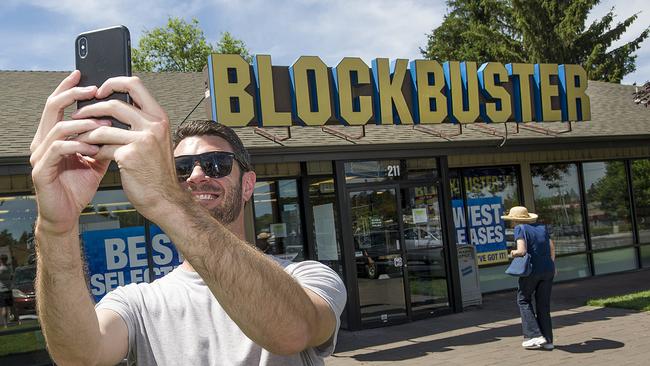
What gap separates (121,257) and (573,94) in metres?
8.43

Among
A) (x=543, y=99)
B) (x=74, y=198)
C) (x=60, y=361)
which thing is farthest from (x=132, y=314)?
(x=543, y=99)

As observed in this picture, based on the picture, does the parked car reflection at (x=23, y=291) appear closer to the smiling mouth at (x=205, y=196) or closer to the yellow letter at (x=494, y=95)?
the yellow letter at (x=494, y=95)

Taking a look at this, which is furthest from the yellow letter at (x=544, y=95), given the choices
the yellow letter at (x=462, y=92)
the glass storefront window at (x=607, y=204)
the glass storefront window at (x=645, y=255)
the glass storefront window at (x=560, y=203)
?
the glass storefront window at (x=645, y=255)

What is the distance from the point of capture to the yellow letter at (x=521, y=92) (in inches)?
466

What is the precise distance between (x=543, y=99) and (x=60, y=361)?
37.2 feet

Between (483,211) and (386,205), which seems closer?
(386,205)

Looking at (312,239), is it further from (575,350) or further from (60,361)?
(60,361)

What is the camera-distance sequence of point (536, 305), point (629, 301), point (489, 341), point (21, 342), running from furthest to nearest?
point (629, 301) → point (21, 342) → point (489, 341) → point (536, 305)

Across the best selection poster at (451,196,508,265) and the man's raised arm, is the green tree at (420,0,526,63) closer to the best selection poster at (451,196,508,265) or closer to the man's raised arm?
the best selection poster at (451,196,508,265)

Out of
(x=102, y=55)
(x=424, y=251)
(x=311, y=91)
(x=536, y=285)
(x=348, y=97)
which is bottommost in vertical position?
(x=536, y=285)

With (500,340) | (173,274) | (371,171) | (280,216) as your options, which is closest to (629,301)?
(500,340)

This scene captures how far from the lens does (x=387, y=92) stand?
1066cm

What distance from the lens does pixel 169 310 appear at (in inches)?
81.2

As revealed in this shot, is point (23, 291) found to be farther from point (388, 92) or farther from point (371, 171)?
point (388, 92)
